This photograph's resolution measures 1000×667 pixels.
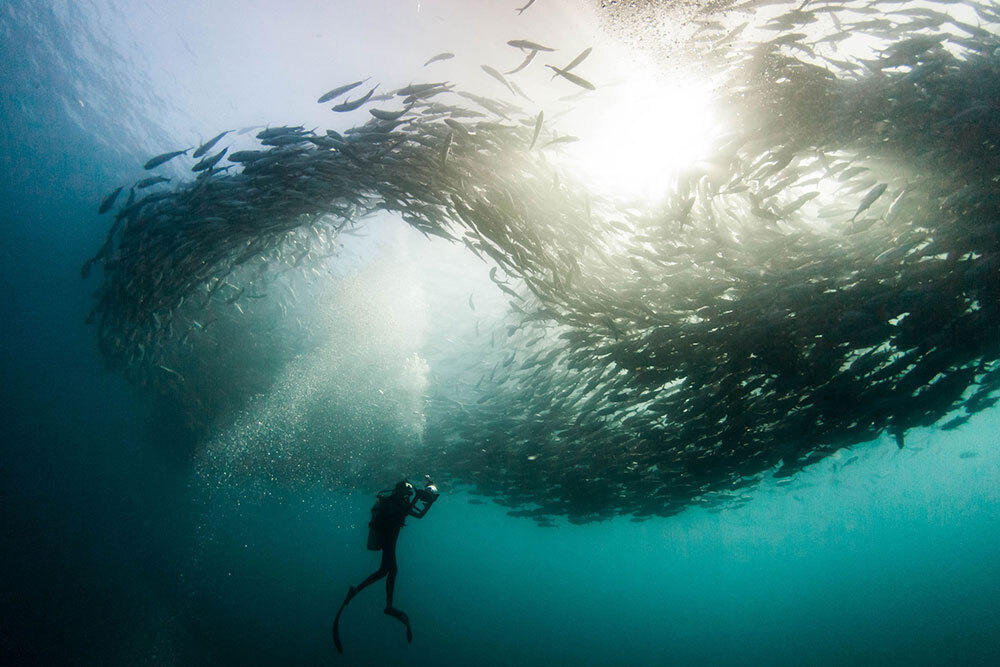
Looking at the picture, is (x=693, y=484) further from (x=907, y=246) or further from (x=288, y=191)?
(x=288, y=191)

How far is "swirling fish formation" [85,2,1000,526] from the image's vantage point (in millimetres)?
4414

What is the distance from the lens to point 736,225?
18.7 ft

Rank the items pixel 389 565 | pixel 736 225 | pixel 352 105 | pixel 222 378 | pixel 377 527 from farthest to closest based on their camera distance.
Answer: pixel 222 378
pixel 377 527
pixel 389 565
pixel 736 225
pixel 352 105

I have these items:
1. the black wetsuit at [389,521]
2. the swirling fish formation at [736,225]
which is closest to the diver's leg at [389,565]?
the black wetsuit at [389,521]

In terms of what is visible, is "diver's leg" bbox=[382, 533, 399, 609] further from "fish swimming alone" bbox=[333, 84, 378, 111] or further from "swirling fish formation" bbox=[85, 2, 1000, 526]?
"fish swimming alone" bbox=[333, 84, 378, 111]

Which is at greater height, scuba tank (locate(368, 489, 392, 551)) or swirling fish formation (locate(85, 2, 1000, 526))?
swirling fish formation (locate(85, 2, 1000, 526))

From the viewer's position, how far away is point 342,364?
1723cm

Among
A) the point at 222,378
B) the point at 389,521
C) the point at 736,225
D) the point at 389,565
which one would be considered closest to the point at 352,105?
the point at 736,225

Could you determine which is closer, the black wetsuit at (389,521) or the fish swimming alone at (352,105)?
the fish swimming alone at (352,105)

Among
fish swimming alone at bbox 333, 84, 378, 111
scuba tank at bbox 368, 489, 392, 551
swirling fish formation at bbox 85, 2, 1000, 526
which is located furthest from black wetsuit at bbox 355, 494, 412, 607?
fish swimming alone at bbox 333, 84, 378, 111

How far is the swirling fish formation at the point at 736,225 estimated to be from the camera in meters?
4.41

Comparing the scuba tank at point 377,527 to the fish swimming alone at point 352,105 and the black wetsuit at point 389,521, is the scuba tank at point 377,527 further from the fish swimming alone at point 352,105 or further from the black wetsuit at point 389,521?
the fish swimming alone at point 352,105

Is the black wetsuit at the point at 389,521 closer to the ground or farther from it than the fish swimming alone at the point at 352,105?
closer to the ground

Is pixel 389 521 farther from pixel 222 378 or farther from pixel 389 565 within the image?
pixel 222 378
